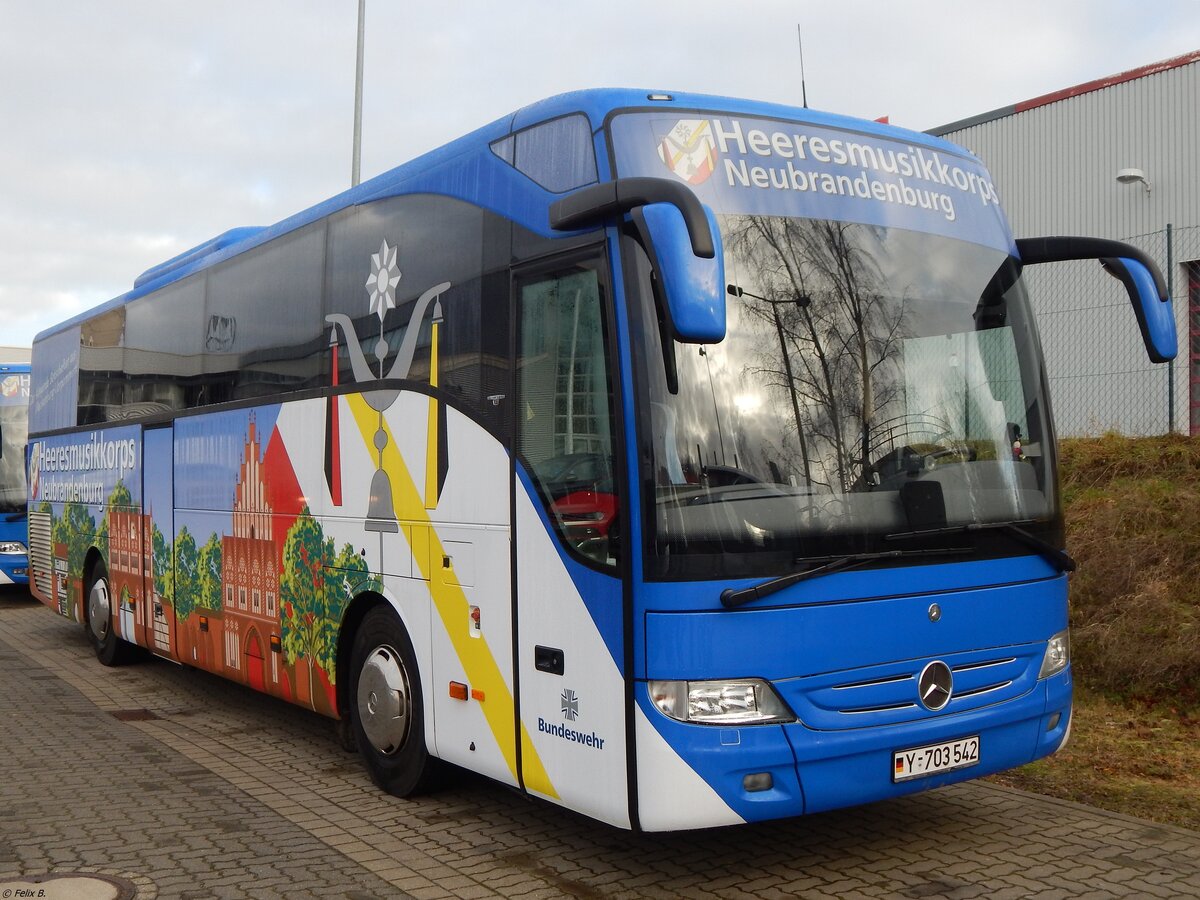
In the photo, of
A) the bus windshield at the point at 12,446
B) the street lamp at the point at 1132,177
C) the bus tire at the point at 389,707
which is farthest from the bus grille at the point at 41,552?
the street lamp at the point at 1132,177

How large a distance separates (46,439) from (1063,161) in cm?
1815

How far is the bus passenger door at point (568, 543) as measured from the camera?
4906mm

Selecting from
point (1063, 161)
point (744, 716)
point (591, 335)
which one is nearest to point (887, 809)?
point (744, 716)

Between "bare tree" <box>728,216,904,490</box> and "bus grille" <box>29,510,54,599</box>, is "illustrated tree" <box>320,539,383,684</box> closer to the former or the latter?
"bare tree" <box>728,216,904,490</box>

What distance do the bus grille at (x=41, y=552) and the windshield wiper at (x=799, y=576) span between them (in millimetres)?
10865

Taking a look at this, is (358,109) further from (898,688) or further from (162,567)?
(898,688)

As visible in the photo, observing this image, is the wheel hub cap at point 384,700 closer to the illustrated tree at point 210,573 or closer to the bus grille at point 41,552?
the illustrated tree at point 210,573

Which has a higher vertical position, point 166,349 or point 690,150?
point 690,150

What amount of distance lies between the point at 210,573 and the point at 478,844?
4.09m

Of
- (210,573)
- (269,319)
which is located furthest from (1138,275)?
(210,573)

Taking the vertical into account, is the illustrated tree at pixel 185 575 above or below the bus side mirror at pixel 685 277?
below

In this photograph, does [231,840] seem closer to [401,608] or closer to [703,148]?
[401,608]

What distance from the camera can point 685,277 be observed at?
4.25 meters

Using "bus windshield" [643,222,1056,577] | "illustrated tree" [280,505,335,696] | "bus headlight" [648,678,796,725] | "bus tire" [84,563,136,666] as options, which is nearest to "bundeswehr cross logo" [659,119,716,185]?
"bus windshield" [643,222,1056,577]
